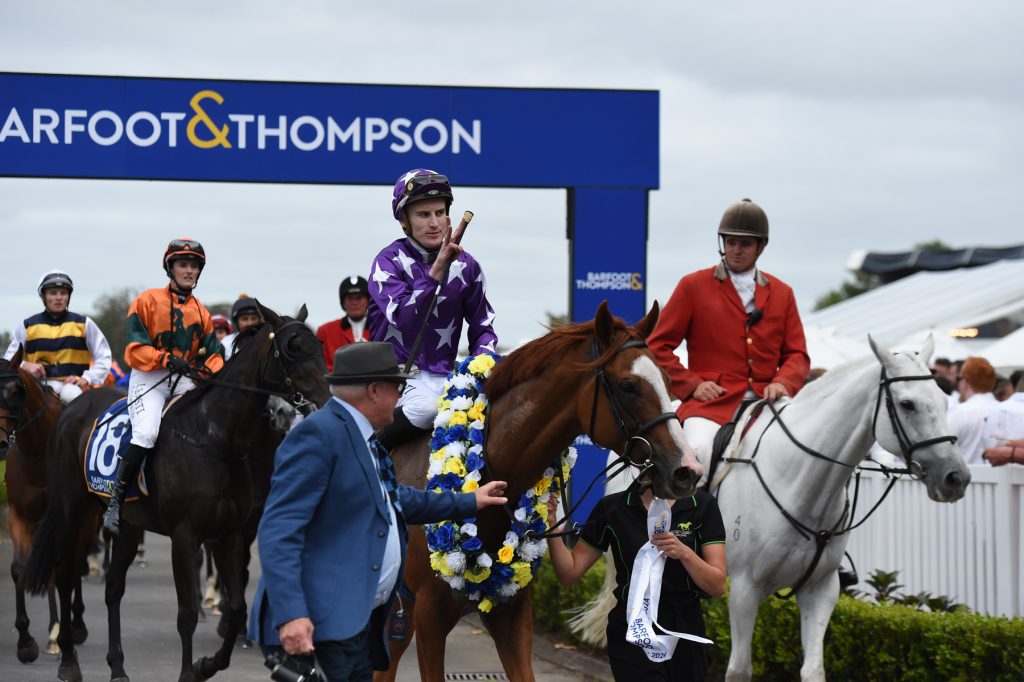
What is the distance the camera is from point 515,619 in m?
5.26

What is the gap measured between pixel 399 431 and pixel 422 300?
1.90ft

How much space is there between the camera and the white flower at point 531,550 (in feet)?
17.0

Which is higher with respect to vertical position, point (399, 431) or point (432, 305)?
point (432, 305)

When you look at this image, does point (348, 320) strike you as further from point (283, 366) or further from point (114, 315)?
point (114, 315)

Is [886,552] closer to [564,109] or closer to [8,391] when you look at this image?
[564,109]

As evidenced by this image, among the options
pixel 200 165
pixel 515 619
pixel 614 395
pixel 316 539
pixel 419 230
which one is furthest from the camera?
pixel 200 165

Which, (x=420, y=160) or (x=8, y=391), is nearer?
(x=8, y=391)

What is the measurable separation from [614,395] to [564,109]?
24.2 feet

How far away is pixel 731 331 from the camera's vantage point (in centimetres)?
750

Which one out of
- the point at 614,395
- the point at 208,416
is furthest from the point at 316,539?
the point at 208,416

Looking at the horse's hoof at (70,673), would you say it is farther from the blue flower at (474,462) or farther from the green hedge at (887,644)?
the blue flower at (474,462)

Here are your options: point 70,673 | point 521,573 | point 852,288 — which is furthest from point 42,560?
point 852,288

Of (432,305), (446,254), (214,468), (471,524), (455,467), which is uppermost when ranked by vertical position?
(446,254)

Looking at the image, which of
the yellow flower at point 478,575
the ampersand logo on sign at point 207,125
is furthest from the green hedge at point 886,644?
the ampersand logo on sign at point 207,125
